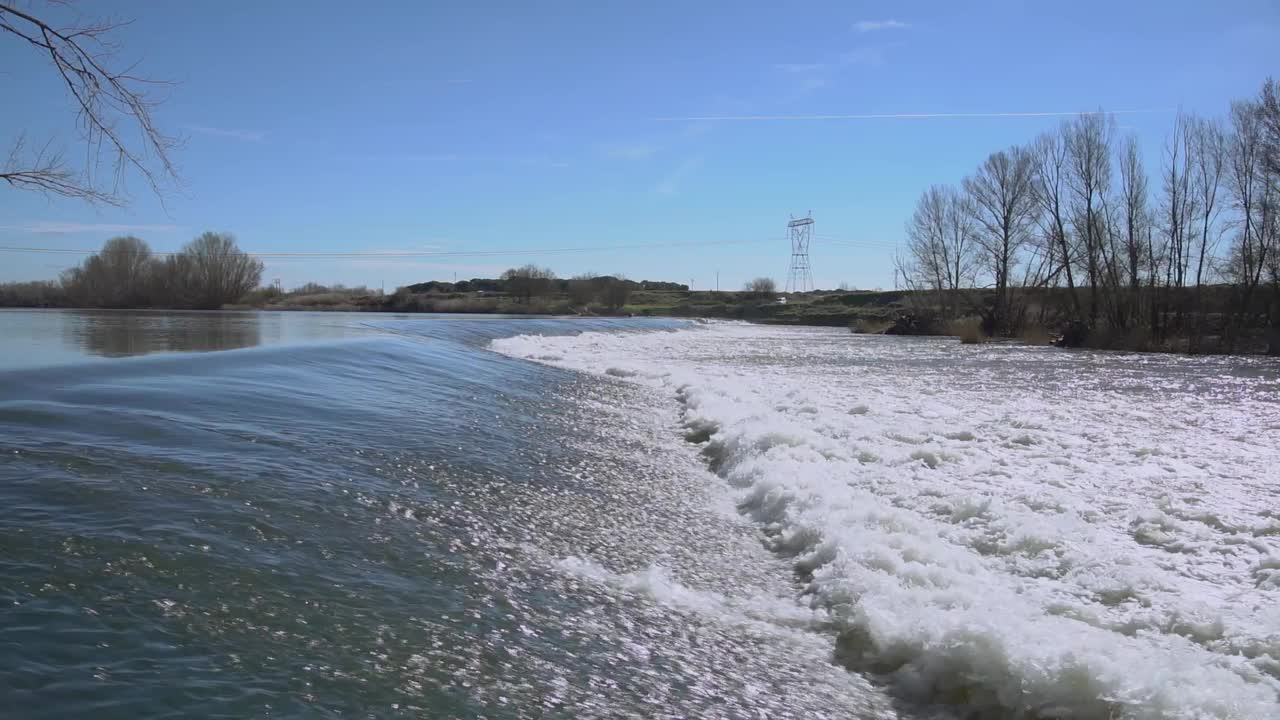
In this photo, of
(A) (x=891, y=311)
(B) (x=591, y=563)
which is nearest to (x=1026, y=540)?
(B) (x=591, y=563)

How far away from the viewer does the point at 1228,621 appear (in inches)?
164

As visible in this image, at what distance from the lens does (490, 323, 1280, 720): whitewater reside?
3559 millimetres

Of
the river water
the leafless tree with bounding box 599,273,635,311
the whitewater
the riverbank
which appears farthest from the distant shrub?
the leafless tree with bounding box 599,273,635,311

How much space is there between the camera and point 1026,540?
18.1 ft

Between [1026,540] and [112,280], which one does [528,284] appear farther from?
[1026,540]

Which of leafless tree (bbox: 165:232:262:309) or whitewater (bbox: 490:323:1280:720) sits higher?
leafless tree (bbox: 165:232:262:309)

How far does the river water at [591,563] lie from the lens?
10.6 feet

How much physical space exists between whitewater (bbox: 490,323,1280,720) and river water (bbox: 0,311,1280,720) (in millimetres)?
25

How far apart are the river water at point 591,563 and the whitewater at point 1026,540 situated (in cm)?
3

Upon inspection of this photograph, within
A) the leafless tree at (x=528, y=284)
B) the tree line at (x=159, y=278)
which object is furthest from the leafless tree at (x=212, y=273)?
the leafless tree at (x=528, y=284)

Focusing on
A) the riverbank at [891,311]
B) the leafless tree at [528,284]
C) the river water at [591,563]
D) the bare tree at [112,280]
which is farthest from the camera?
the leafless tree at [528,284]

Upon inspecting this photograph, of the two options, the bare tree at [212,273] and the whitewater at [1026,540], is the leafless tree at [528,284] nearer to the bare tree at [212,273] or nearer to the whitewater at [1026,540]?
the bare tree at [212,273]

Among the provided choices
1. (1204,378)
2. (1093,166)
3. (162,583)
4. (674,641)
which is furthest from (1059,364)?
(162,583)

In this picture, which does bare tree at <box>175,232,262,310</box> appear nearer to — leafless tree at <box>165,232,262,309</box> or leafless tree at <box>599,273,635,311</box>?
leafless tree at <box>165,232,262,309</box>
